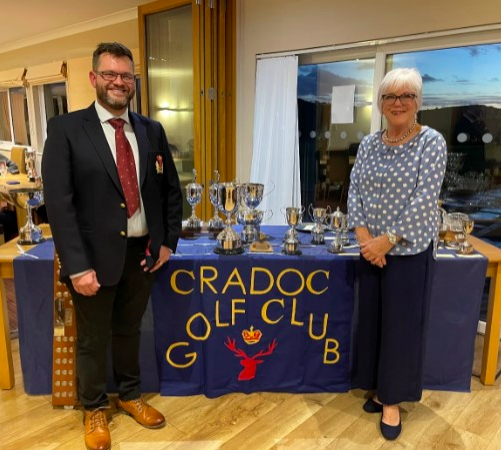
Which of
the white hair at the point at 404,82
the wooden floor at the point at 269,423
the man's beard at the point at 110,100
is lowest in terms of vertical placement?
the wooden floor at the point at 269,423

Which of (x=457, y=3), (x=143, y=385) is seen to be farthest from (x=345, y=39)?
(x=143, y=385)

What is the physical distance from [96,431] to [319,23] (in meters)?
3.07

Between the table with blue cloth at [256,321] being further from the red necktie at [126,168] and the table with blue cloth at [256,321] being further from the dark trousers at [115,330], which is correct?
the red necktie at [126,168]

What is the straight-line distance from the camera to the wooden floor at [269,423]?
1756mm

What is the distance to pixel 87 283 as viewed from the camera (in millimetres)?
1516

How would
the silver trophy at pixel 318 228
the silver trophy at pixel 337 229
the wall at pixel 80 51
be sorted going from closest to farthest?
the silver trophy at pixel 337 229 < the silver trophy at pixel 318 228 < the wall at pixel 80 51

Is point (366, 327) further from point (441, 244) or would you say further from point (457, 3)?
point (457, 3)

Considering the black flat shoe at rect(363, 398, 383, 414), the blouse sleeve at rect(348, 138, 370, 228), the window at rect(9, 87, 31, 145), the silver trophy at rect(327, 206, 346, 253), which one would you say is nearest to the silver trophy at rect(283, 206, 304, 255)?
the silver trophy at rect(327, 206, 346, 253)

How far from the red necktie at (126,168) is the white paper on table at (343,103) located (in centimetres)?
233

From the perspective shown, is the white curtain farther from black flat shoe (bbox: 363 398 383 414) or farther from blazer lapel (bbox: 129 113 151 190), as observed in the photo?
blazer lapel (bbox: 129 113 151 190)

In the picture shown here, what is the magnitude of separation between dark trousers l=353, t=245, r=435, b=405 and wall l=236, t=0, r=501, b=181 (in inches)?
73.2

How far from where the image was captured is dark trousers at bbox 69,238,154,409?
1643 millimetres

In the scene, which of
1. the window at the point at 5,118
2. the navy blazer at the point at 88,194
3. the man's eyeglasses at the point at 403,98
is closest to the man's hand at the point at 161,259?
the navy blazer at the point at 88,194

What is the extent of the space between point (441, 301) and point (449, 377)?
0.42m
